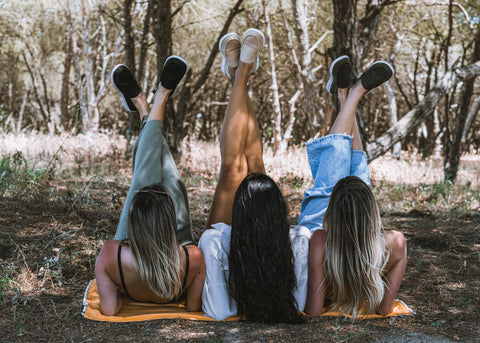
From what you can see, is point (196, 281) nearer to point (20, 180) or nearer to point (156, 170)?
point (156, 170)

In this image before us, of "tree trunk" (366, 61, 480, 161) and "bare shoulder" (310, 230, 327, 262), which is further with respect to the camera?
"tree trunk" (366, 61, 480, 161)

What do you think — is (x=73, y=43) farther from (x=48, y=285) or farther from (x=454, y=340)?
(x=454, y=340)

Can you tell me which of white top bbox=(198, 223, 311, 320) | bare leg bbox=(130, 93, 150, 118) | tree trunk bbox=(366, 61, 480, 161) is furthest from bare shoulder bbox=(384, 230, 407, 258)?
tree trunk bbox=(366, 61, 480, 161)

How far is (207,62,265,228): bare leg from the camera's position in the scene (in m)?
4.10

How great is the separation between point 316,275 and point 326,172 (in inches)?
44.7

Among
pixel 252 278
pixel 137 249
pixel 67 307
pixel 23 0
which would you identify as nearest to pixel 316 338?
pixel 252 278

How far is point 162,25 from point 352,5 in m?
3.24

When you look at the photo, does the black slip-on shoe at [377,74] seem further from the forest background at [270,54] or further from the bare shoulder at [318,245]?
the forest background at [270,54]

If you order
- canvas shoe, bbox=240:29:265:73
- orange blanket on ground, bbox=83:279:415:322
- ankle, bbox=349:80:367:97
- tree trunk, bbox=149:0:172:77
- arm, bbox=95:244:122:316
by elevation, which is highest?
tree trunk, bbox=149:0:172:77

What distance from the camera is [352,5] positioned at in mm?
6551

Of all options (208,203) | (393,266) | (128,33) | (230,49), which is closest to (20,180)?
(208,203)

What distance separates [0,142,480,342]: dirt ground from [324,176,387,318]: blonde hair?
0.77ft

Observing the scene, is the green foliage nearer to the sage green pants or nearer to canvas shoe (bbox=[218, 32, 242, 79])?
the sage green pants

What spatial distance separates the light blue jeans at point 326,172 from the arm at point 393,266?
2.75 feet
